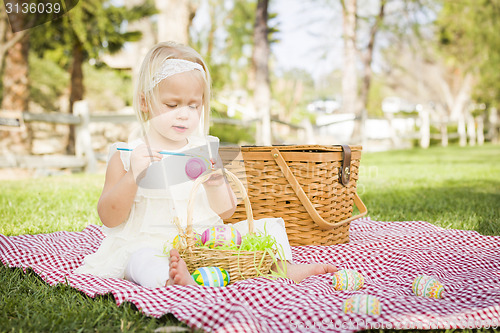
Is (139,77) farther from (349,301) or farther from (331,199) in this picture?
(349,301)

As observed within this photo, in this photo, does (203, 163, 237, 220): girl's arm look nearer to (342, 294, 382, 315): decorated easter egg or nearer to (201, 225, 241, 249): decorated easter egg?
(201, 225, 241, 249): decorated easter egg

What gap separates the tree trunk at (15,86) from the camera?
27.1 ft

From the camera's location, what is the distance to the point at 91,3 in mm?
8547

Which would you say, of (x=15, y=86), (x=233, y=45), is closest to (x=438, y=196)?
(x=15, y=86)

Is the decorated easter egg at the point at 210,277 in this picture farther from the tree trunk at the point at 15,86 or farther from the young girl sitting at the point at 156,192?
the tree trunk at the point at 15,86

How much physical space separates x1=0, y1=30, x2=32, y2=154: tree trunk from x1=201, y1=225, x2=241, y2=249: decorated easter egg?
7429 mm

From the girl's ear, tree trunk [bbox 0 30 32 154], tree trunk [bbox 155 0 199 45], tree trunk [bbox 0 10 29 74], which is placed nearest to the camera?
the girl's ear

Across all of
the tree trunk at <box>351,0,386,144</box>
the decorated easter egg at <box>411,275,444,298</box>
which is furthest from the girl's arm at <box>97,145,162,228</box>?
the tree trunk at <box>351,0,386,144</box>

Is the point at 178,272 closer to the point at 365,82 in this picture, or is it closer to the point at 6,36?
the point at 6,36

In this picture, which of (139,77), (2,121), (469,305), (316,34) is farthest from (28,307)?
(316,34)

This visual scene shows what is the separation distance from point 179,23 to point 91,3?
1.64m

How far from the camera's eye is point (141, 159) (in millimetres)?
→ 1843

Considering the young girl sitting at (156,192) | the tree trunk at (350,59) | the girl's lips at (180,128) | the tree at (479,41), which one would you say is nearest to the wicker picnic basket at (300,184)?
the young girl sitting at (156,192)

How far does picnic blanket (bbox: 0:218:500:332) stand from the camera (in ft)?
4.72
